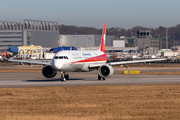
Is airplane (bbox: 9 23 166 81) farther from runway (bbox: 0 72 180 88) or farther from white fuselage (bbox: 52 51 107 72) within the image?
runway (bbox: 0 72 180 88)

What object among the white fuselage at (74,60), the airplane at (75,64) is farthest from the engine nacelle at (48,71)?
the white fuselage at (74,60)

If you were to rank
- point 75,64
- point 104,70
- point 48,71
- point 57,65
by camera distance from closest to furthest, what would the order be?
point 57,65
point 75,64
point 48,71
point 104,70

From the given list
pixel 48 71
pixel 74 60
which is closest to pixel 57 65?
pixel 74 60

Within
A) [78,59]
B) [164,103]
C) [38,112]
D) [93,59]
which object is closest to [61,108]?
[38,112]

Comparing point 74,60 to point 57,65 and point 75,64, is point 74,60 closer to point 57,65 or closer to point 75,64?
point 75,64

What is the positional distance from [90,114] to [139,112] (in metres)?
2.69

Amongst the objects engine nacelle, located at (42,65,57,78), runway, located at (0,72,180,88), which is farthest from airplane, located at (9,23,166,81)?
runway, located at (0,72,180,88)

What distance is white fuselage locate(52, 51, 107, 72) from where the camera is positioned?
37.6 m

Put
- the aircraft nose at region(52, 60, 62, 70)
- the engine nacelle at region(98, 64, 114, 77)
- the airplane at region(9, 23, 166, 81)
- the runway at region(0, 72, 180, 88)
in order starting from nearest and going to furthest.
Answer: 1. the runway at region(0, 72, 180, 88)
2. the aircraft nose at region(52, 60, 62, 70)
3. the airplane at region(9, 23, 166, 81)
4. the engine nacelle at region(98, 64, 114, 77)

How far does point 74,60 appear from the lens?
1551 inches

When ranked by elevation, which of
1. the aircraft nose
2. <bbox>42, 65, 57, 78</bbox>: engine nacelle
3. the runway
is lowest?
the runway

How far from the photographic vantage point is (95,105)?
19641 mm

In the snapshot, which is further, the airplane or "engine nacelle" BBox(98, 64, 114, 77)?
"engine nacelle" BBox(98, 64, 114, 77)

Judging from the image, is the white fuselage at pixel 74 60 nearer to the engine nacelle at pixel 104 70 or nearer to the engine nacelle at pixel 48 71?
the engine nacelle at pixel 104 70
